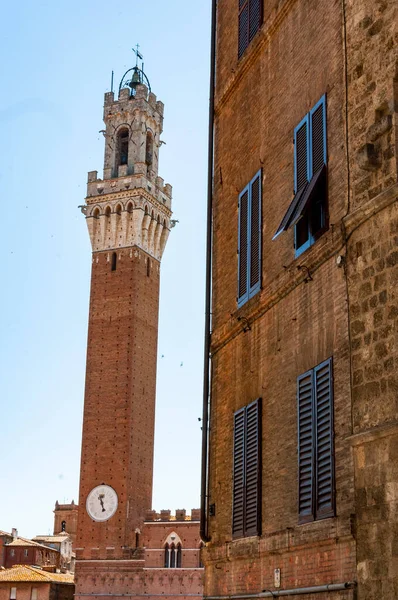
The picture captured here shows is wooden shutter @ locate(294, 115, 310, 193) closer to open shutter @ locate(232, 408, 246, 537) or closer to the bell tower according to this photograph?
open shutter @ locate(232, 408, 246, 537)

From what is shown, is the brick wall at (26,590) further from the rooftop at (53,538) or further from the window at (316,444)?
the window at (316,444)

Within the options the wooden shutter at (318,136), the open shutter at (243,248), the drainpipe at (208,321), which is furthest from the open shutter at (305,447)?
the drainpipe at (208,321)

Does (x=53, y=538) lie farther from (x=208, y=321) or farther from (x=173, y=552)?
(x=208, y=321)

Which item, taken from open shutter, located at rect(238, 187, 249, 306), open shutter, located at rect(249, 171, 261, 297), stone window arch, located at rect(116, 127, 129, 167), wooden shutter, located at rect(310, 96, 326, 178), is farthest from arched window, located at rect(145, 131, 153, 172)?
wooden shutter, located at rect(310, 96, 326, 178)

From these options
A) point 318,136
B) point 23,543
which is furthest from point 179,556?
point 318,136

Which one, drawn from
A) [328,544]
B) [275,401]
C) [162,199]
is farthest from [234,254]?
[162,199]

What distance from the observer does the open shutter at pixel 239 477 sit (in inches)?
391

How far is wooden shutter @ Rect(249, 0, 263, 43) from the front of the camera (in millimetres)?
11250

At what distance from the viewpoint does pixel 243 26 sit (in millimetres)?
11898

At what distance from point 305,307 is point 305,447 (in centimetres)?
130

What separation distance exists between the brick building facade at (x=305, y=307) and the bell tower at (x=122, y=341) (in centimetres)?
3914

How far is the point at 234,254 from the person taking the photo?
11.3 metres

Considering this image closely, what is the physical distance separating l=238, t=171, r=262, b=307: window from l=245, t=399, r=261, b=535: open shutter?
1.37 m

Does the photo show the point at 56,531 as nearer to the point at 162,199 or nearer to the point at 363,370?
the point at 162,199
